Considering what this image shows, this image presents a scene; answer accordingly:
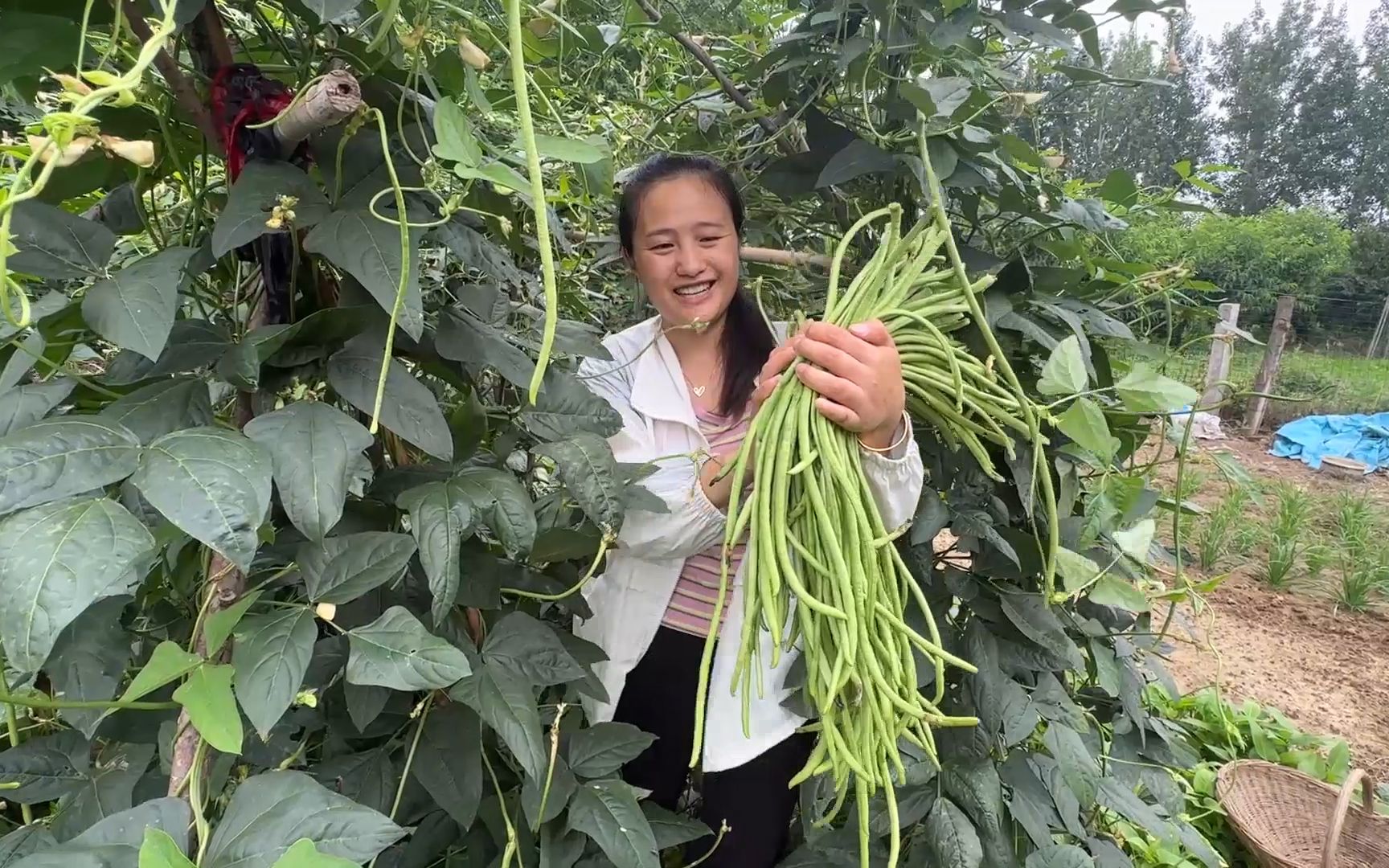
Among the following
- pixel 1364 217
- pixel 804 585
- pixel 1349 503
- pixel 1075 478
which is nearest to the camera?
pixel 804 585

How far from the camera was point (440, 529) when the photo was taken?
51 centimetres

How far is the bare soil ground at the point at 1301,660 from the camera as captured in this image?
2619 mm

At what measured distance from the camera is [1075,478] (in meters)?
0.79

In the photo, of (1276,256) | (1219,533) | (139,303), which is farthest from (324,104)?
(1276,256)

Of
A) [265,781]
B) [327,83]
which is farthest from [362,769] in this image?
[327,83]

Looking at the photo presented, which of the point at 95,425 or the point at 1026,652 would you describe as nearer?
the point at 95,425

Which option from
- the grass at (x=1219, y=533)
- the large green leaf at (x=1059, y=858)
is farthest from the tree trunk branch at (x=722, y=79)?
the grass at (x=1219, y=533)

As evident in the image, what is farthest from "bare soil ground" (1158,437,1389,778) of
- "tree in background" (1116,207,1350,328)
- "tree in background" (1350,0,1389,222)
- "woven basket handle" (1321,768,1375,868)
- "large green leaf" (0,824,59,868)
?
"tree in background" (1350,0,1389,222)

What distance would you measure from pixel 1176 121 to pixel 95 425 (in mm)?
22625

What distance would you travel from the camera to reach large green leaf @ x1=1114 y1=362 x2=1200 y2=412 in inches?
25.3

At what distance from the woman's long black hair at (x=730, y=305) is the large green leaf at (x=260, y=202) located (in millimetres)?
578

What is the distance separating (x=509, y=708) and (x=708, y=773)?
63cm

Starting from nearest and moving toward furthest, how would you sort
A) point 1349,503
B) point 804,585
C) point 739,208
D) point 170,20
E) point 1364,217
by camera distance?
point 170,20 → point 804,585 → point 739,208 → point 1349,503 → point 1364,217

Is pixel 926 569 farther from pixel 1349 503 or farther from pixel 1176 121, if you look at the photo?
pixel 1176 121
